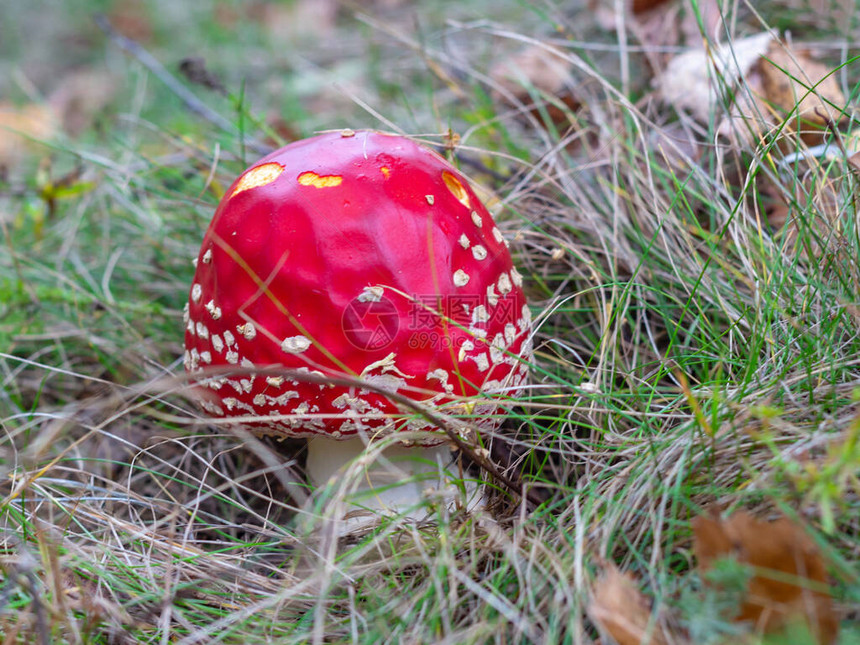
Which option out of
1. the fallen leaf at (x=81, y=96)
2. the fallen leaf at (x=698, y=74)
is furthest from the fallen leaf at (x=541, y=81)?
the fallen leaf at (x=81, y=96)

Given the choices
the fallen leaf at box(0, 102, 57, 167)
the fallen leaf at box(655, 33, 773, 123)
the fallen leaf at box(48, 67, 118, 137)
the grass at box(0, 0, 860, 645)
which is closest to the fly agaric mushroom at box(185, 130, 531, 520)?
the grass at box(0, 0, 860, 645)

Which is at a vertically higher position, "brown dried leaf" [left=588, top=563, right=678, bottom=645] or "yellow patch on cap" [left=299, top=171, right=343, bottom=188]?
"yellow patch on cap" [left=299, top=171, right=343, bottom=188]

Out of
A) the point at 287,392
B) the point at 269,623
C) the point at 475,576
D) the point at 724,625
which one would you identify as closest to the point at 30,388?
the point at 287,392

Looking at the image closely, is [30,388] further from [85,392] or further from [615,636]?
Result: [615,636]

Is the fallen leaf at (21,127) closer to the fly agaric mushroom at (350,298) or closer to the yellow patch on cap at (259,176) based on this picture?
the yellow patch on cap at (259,176)

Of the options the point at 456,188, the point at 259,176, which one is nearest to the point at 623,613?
the point at 456,188

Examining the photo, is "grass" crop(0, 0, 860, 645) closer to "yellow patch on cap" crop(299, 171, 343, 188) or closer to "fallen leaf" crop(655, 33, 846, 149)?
"fallen leaf" crop(655, 33, 846, 149)

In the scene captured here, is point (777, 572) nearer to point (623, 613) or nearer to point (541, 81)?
point (623, 613)
